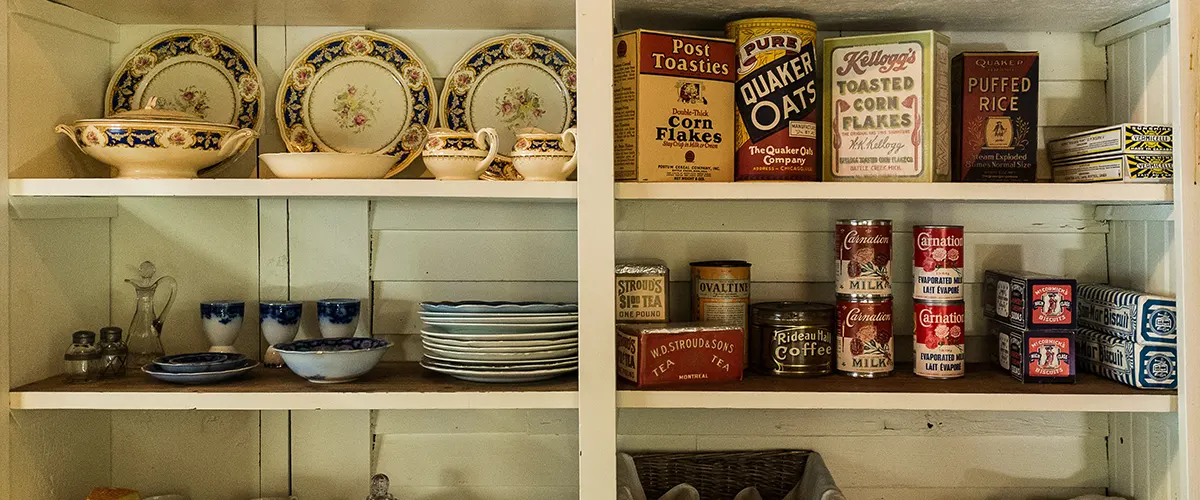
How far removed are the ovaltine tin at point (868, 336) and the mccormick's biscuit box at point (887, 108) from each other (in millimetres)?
214

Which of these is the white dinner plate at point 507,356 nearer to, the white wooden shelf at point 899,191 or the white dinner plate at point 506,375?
the white dinner plate at point 506,375

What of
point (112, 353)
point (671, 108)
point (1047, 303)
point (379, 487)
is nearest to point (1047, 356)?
point (1047, 303)

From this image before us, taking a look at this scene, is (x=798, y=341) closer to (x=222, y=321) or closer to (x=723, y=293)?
(x=723, y=293)

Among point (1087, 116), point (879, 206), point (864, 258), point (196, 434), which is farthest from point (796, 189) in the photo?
point (196, 434)

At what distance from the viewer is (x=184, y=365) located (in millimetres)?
1437

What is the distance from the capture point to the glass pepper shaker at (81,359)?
1462 mm

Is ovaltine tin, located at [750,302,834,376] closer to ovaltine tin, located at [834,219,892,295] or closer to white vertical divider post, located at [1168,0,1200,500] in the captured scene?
ovaltine tin, located at [834,219,892,295]

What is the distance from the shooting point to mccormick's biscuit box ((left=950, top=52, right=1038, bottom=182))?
150cm

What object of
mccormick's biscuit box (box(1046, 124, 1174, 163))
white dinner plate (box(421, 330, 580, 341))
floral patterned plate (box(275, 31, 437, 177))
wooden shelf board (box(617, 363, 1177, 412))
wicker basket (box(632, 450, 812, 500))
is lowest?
wicker basket (box(632, 450, 812, 500))

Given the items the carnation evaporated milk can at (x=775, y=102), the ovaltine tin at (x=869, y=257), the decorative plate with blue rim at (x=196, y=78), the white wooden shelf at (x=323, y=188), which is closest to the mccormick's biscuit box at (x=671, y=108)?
the carnation evaporated milk can at (x=775, y=102)

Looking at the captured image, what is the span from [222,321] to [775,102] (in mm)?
1033

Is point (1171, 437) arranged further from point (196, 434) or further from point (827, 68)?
point (196, 434)

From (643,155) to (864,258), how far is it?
0.42 metres

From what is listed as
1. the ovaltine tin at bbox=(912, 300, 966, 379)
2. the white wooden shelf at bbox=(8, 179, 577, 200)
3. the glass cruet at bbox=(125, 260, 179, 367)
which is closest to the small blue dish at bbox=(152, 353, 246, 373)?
the glass cruet at bbox=(125, 260, 179, 367)
